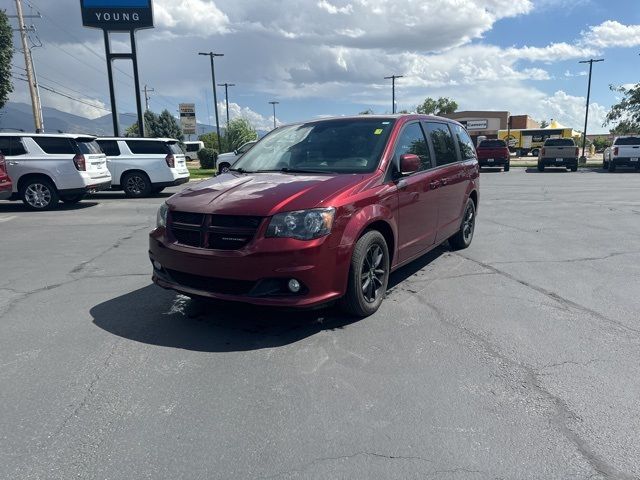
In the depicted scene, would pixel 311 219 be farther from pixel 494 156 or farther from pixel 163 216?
pixel 494 156

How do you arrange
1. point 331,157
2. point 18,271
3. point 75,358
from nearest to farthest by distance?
point 75,358 < point 331,157 < point 18,271

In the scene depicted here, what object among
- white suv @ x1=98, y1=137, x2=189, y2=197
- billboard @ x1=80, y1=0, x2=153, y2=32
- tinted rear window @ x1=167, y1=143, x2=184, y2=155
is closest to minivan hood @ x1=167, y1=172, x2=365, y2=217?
white suv @ x1=98, y1=137, x2=189, y2=197

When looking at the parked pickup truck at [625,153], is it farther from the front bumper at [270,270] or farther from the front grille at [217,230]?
the front grille at [217,230]

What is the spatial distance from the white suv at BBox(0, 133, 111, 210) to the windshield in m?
8.01

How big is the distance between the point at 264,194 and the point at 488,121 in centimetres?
7275

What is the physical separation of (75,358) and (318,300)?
1874 mm

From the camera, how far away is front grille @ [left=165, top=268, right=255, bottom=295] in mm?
3809

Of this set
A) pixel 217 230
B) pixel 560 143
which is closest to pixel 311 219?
pixel 217 230

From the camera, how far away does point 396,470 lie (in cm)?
241

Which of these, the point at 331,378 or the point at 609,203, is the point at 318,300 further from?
the point at 609,203

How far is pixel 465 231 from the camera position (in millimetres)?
7227

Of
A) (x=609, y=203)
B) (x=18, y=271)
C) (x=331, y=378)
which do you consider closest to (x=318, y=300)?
(x=331, y=378)

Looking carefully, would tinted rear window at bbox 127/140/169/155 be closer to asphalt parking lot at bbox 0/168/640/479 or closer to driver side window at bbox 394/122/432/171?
asphalt parking lot at bbox 0/168/640/479

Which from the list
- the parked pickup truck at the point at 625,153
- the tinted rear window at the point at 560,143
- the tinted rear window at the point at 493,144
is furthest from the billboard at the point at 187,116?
the parked pickup truck at the point at 625,153
